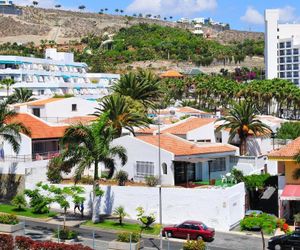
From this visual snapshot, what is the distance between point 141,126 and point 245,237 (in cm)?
2319

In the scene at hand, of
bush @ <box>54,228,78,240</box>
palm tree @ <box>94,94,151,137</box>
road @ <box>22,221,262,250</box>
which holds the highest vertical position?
palm tree @ <box>94,94,151,137</box>

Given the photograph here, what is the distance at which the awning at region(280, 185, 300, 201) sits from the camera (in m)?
40.1

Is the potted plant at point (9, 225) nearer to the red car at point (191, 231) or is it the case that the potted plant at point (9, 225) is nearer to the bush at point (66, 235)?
the bush at point (66, 235)

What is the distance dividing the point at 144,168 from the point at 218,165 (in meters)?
7.52

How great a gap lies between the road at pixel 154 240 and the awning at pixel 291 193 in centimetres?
407

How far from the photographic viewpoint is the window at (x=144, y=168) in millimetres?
47531

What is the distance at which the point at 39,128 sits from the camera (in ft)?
183

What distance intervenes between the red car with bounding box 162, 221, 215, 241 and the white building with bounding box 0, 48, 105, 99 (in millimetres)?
65939

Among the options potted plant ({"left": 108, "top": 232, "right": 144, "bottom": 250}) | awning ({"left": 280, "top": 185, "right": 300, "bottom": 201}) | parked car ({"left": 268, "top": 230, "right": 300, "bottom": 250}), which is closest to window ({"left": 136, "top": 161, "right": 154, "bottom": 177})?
awning ({"left": 280, "top": 185, "right": 300, "bottom": 201})

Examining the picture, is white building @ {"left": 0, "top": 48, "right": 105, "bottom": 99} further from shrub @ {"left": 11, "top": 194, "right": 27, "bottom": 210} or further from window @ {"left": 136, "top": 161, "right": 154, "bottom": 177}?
shrub @ {"left": 11, "top": 194, "right": 27, "bottom": 210}

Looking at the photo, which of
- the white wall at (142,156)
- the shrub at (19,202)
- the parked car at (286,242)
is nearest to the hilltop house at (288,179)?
the parked car at (286,242)

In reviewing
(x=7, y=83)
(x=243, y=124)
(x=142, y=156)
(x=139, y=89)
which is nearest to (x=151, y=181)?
(x=142, y=156)

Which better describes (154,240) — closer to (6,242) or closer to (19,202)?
(6,242)

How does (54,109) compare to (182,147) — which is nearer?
(182,147)
